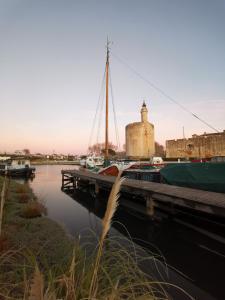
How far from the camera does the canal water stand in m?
5.73

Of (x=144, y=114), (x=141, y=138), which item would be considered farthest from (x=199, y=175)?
(x=144, y=114)

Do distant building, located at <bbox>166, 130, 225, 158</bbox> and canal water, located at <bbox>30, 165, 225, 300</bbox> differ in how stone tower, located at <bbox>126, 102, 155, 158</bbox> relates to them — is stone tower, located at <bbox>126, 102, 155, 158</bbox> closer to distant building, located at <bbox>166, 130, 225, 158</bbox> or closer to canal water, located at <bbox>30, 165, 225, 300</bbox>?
distant building, located at <bbox>166, 130, 225, 158</bbox>

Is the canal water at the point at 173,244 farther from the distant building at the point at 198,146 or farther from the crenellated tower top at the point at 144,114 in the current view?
the crenellated tower top at the point at 144,114

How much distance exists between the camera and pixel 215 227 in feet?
33.8

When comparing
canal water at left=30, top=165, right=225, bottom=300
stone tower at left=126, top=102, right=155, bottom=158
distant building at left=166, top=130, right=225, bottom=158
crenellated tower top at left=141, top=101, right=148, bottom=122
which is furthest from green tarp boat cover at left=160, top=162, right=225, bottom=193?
crenellated tower top at left=141, top=101, right=148, bottom=122

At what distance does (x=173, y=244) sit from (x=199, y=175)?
214 inches

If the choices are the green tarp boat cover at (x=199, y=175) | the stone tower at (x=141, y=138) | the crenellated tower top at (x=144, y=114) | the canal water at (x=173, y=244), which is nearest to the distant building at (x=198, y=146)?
the stone tower at (x=141, y=138)

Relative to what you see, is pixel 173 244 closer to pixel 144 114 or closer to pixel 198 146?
pixel 198 146

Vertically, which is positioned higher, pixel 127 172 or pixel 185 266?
pixel 127 172

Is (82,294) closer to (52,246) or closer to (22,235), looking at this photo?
(52,246)

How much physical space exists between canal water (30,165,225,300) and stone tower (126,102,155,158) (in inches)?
1913

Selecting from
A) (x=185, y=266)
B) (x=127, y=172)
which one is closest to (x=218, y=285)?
(x=185, y=266)

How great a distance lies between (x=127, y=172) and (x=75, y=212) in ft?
38.1

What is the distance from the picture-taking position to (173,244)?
8.68 m
